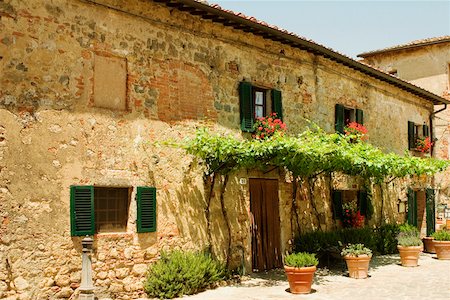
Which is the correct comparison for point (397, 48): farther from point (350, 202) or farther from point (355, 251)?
point (355, 251)

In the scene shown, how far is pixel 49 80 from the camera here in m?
8.09

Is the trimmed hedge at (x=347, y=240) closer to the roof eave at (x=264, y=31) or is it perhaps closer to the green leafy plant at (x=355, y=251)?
the green leafy plant at (x=355, y=251)

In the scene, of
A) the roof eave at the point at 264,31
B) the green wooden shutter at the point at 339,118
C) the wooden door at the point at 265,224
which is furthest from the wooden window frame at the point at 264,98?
the green wooden shutter at the point at 339,118

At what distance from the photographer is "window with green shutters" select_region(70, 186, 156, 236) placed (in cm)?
818

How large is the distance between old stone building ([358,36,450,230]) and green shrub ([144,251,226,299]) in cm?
1509

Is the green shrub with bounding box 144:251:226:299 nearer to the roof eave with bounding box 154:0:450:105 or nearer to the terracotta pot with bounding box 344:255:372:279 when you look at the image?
the terracotta pot with bounding box 344:255:372:279

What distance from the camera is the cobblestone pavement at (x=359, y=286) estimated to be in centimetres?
894

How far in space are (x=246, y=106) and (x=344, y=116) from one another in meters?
4.89

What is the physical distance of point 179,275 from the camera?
8.88 meters

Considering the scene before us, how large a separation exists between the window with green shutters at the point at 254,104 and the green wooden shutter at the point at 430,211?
9654 millimetres

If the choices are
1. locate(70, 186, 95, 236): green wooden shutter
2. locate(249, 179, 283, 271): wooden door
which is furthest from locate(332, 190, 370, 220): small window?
locate(70, 186, 95, 236): green wooden shutter

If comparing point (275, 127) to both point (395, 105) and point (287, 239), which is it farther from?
point (395, 105)

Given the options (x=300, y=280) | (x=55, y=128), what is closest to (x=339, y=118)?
(x=300, y=280)

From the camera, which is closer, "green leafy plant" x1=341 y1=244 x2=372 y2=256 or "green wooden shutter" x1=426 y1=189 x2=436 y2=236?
Answer: "green leafy plant" x1=341 y1=244 x2=372 y2=256
